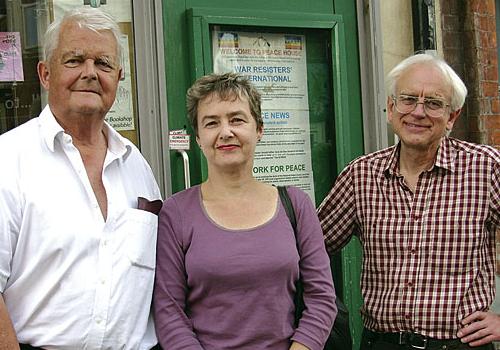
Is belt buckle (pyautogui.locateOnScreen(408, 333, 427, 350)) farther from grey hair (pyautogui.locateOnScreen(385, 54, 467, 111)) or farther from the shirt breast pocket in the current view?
the shirt breast pocket

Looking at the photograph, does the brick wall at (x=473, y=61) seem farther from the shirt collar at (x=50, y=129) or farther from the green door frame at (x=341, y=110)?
the shirt collar at (x=50, y=129)

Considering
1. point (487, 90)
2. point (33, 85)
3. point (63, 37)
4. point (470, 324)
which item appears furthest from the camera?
point (487, 90)

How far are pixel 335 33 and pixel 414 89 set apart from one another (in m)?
1.36

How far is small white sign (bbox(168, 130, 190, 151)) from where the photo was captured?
375 centimetres

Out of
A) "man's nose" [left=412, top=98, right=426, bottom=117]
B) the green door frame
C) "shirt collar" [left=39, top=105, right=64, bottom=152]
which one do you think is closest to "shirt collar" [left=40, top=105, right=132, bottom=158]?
"shirt collar" [left=39, top=105, right=64, bottom=152]

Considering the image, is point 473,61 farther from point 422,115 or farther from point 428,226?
point 428,226

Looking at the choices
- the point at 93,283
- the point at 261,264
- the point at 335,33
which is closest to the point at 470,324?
the point at 261,264

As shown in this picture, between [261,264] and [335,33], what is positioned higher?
[335,33]

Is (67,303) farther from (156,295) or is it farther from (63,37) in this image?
(63,37)

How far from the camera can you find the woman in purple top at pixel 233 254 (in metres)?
2.50

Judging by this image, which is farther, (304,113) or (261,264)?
(304,113)

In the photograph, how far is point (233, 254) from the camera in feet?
8.21

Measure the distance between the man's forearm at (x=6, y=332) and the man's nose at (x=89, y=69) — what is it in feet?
2.46

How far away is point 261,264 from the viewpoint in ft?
8.21
